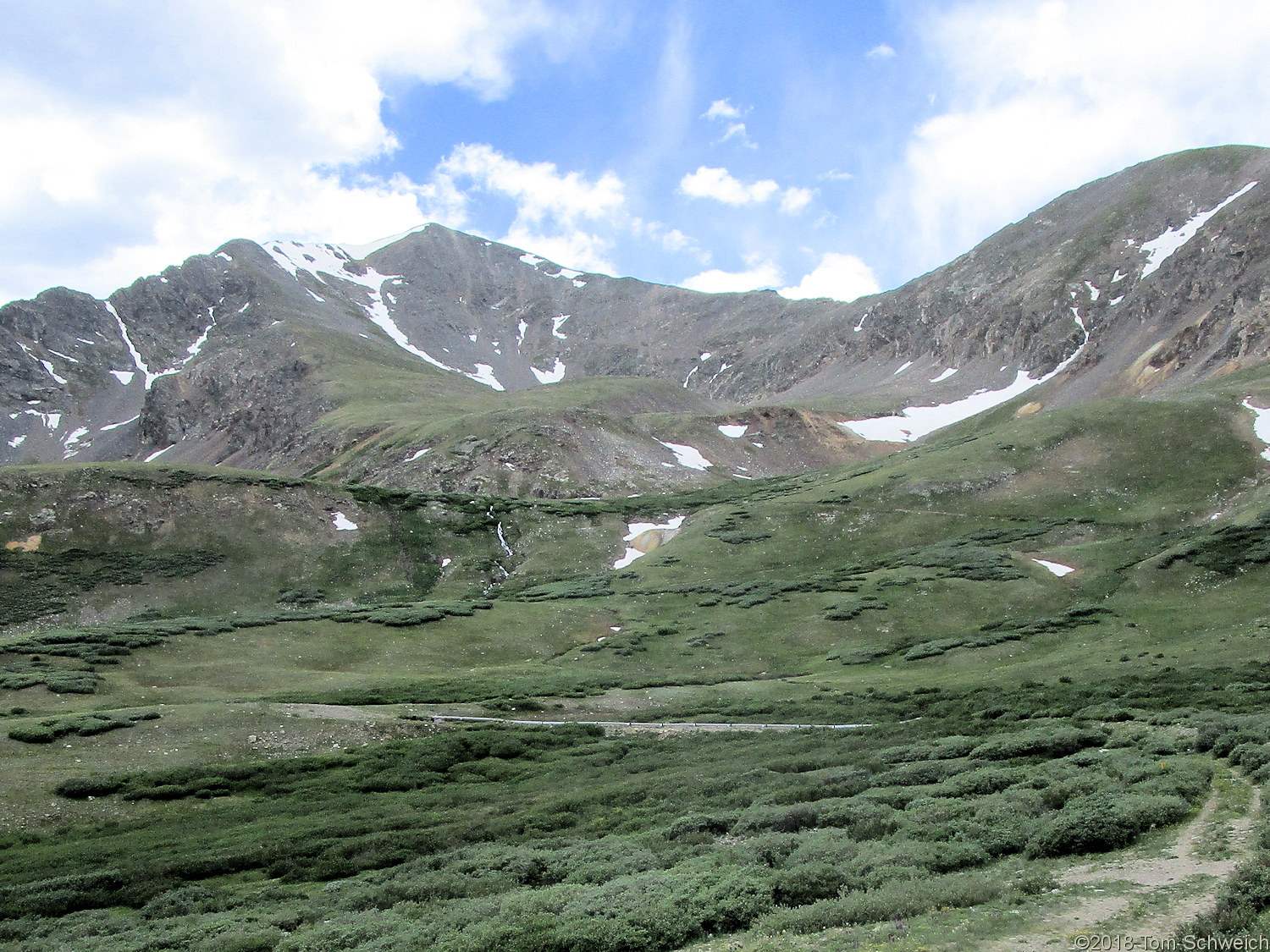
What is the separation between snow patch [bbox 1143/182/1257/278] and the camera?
16338cm

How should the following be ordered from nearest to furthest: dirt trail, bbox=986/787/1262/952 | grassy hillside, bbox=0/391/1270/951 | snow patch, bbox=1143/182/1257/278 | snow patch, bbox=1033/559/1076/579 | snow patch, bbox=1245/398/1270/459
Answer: dirt trail, bbox=986/787/1262/952 → grassy hillside, bbox=0/391/1270/951 → snow patch, bbox=1033/559/1076/579 → snow patch, bbox=1245/398/1270/459 → snow patch, bbox=1143/182/1257/278

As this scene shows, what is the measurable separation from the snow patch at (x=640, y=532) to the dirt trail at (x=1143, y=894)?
7051 centimetres

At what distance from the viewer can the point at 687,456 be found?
468 ft

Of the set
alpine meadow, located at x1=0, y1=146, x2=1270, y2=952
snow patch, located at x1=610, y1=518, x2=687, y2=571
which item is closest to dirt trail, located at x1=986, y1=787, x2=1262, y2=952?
alpine meadow, located at x1=0, y1=146, x2=1270, y2=952

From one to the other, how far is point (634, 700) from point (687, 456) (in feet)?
343

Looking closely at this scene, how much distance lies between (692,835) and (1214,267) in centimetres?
16200

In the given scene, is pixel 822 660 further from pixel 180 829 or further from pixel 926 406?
pixel 926 406

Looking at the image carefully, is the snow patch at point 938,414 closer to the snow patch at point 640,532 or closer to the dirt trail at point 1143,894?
the snow patch at point 640,532

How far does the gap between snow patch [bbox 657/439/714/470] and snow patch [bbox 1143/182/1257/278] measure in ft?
322

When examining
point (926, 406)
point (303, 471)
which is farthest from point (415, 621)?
point (926, 406)

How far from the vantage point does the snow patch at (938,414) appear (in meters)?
158

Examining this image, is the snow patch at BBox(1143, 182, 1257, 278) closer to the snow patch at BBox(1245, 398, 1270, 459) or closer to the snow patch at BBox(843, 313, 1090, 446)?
the snow patch at BBox(843, 313, 1090, 446)
